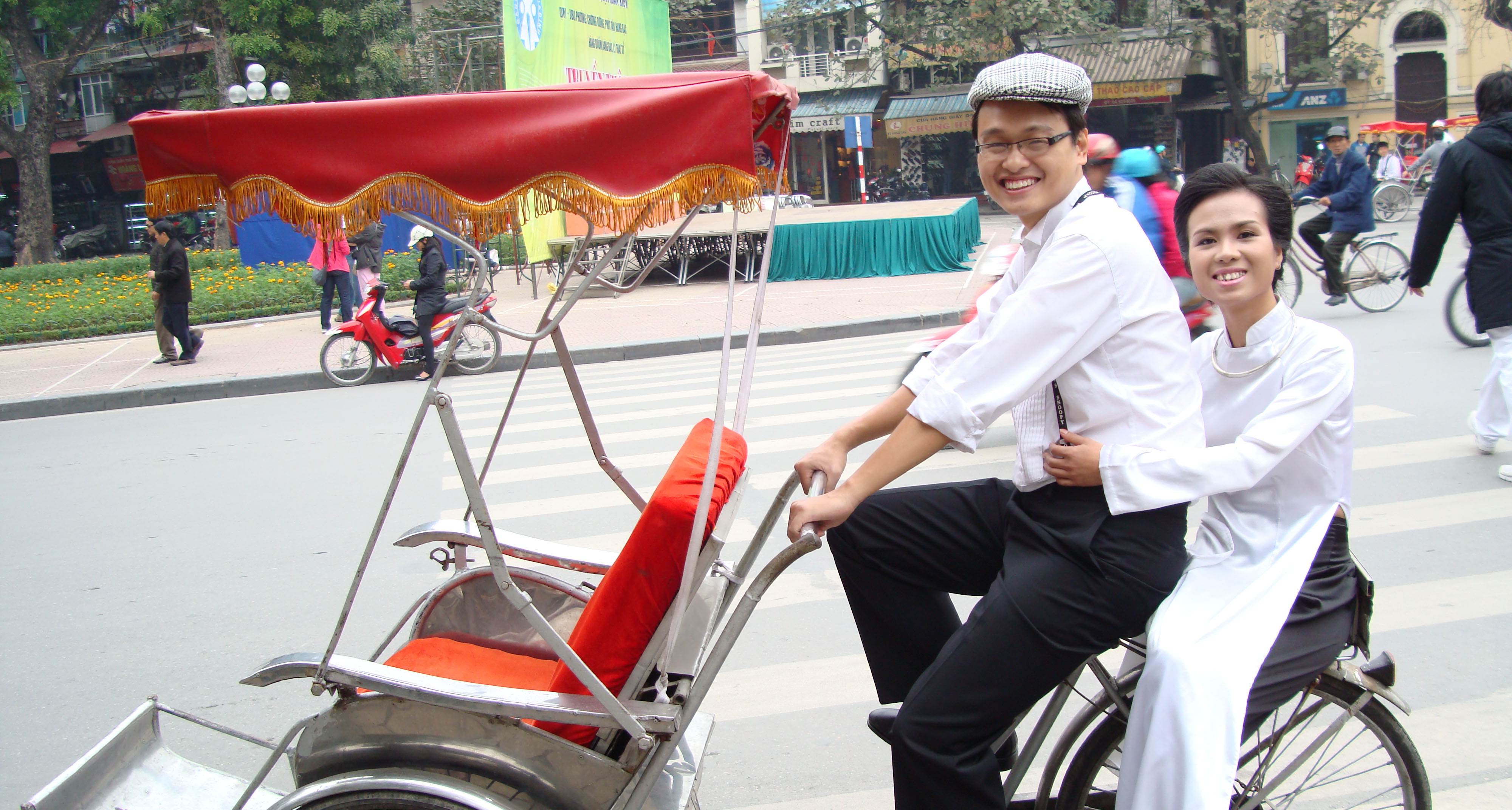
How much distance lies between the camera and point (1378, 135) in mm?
27812

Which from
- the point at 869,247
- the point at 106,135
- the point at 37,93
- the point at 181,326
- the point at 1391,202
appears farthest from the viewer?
the point at 106,135

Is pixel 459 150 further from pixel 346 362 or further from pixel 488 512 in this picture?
pixel 346 362

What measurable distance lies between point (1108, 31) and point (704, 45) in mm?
16201

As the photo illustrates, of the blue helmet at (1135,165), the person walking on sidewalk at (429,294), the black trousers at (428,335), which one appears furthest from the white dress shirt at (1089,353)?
the black trousers at (428,335)

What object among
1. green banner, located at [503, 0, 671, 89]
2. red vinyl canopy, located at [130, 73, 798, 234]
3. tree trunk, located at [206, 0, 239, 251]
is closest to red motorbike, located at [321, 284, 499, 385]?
green banner, located at [503, 0, 671, 89]

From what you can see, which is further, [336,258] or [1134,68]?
[1134,68]

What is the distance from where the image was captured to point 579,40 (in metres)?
15.2

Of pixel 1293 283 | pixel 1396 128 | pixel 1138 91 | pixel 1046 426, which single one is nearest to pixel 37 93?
pixel 1293 283

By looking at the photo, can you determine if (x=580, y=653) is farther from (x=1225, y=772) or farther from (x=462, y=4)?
(x=462, y=4)

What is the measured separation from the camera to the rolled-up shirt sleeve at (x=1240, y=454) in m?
1.75

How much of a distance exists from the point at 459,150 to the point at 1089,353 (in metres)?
1.24

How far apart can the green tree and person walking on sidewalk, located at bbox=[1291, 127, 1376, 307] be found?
2760cm

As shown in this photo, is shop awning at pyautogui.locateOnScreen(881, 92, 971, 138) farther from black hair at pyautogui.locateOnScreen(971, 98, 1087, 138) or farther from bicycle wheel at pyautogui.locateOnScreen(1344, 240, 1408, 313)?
black hair at pyautogui.locateOnScreen(971, 98, 1087, 138)

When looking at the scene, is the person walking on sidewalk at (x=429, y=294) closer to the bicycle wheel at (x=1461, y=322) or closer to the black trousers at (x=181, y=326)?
the black trousers at (x=181, y=326)
